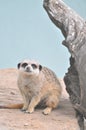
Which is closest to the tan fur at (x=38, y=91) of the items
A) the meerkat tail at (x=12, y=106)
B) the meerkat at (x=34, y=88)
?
the meerkat at (x=34, y=88)

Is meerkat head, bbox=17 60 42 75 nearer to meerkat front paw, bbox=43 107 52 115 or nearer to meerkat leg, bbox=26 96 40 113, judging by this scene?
meerkat leg, bbox=26 96 40 113

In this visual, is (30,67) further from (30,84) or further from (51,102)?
(51,102)

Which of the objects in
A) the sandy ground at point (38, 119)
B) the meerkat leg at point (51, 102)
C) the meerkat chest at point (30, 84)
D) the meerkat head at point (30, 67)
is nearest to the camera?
the sandy ground at point (38, 119)

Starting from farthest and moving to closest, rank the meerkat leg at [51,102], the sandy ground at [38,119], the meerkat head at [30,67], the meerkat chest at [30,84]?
1. the meerkat leg at [51,102]
2. the meerkat chest at [30,84]
3. the meerkat head at [30,67]
4. the sandy ground at [38,119]

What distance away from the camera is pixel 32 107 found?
5270 mm

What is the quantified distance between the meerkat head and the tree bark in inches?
14.6

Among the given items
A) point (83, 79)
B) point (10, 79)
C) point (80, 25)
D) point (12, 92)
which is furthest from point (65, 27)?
point (10, 79)

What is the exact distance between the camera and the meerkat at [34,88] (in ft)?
17.1

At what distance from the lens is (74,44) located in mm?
5152

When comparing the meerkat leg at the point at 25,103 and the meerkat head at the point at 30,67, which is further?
the meerkat leg at the point at 25,103

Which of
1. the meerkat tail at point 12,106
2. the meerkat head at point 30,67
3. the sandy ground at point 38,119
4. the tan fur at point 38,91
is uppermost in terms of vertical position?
the meerkat head at point 30,67

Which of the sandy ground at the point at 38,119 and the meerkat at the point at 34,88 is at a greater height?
the meerkat at the point at 34,88

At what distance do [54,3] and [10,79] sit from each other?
2.20 meters

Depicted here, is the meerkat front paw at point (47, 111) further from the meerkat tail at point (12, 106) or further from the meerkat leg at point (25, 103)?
the meerkat tail at point (12, 106)
